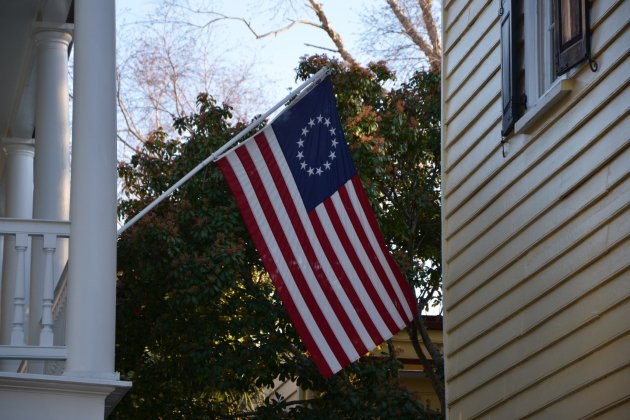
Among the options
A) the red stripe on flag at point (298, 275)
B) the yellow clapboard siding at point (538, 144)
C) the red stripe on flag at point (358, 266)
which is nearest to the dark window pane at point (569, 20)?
the yellow clapboard siding at point (538, 144)

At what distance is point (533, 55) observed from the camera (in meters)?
7.68

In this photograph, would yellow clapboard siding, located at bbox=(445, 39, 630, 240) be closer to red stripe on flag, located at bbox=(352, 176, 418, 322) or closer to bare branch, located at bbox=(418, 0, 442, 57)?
red stripe on flag, located at bbox=(352, 176, 418, 322)

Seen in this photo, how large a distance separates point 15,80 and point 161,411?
5140mm

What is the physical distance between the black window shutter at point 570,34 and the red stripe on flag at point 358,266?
2.80m

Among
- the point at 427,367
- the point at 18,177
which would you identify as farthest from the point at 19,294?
the point at 427,367

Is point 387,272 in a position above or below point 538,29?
below

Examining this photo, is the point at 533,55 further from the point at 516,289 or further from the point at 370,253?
the point at 370,253

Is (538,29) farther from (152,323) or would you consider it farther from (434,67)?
(434,67)

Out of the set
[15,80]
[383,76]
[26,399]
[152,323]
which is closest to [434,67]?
[383,76]

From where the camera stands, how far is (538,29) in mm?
7738

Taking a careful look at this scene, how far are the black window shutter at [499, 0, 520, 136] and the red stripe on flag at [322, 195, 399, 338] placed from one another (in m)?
1.90

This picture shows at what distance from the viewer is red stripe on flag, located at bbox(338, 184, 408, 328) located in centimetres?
940

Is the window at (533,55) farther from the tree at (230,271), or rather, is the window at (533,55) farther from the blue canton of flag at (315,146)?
the tree at (230,271)

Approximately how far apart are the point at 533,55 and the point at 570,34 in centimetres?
69
